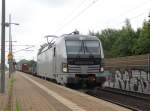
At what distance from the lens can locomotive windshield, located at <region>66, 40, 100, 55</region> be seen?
27.7m

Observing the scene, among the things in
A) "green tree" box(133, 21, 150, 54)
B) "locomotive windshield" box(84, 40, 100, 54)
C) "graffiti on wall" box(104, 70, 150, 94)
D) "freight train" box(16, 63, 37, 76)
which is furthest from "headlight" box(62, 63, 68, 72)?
"green tree" box(133, 21, 150, 54)

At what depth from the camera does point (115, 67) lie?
128 ft

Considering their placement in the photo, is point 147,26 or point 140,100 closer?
point 140,100

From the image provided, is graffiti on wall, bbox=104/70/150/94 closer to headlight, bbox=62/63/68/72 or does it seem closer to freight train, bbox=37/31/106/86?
freight train, bbox=37/31/106/86

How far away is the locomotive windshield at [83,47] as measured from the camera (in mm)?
27688

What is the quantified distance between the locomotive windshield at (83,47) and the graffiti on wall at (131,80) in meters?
4.21

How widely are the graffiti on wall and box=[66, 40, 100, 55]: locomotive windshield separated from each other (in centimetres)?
421

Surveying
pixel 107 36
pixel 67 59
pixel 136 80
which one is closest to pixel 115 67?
pixel 136 80

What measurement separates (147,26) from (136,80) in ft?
140

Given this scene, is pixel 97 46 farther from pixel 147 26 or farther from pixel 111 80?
pixel 147 26

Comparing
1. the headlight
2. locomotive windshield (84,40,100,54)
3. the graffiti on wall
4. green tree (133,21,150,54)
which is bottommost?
the graffiti on wall

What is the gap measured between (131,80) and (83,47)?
22.9 ft

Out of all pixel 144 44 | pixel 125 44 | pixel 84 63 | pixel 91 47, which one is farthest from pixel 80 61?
pixel 125 44

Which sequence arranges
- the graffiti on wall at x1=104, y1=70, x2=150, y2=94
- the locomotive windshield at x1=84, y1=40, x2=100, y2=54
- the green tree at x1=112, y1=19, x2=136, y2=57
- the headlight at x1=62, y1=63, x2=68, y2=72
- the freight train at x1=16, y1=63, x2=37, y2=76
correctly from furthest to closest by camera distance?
the green tree at x1=112, y1=19, x2=136, y2=57
the freight train at x1=16, y1=63, x2=37, y2=76
the graffiti on wall at x1=104, y1=70, x2=150, y2=94
the locomotive windshield at x1=84, y1=40, x2=100, y2=54
the headlight at x1=62, y1=63, x2=68, y2=72
